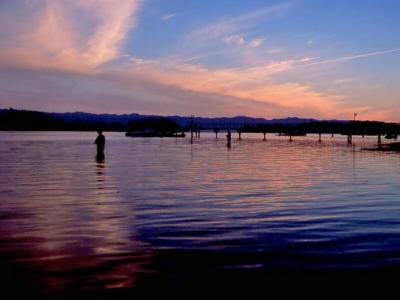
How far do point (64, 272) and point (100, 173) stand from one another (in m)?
21.7

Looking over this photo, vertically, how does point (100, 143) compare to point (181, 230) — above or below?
above

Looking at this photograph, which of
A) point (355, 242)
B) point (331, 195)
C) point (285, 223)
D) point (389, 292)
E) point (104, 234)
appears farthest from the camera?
point (331, 195)

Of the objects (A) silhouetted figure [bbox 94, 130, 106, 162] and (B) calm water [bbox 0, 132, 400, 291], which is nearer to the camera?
(B) calm water [bbox 0, 132, 400, 291]

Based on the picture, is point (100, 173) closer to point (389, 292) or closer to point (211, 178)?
point (211, 178)

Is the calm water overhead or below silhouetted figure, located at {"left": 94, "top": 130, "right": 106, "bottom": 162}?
below

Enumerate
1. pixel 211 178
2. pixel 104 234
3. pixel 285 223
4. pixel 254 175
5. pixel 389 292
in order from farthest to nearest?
pixel 254 175
pixel 211 178
pixel 285 223
pixel 104 234
pixel 389 292

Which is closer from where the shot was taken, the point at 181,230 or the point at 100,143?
the point at 181,230

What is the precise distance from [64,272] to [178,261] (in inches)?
79.9

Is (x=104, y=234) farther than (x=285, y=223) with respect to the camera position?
No

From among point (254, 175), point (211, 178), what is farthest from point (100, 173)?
point (254, 175)

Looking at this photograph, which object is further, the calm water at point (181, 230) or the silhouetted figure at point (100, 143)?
the silhouetted figure at point (100, 143)

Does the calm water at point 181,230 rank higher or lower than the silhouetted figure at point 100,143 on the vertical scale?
lower

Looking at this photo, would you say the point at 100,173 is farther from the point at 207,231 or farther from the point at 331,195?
the point at 207,231

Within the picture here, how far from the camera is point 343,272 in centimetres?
895
